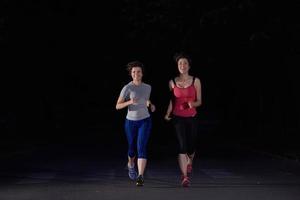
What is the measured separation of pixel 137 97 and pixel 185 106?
75cm

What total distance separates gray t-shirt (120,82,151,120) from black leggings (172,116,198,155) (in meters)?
0.51

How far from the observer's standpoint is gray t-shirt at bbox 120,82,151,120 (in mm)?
10492

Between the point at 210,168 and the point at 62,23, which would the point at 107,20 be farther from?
the point at 210,168

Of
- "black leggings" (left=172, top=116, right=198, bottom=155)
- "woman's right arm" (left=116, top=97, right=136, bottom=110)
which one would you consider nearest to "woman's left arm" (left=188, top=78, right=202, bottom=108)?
"black leggings" (left=172, top=116, right=198, bottom=155)

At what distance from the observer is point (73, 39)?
34.3m

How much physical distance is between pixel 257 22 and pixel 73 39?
12.5m

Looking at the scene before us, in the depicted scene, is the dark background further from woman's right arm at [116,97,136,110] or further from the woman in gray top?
woman's right arm at [116,97,136,110]

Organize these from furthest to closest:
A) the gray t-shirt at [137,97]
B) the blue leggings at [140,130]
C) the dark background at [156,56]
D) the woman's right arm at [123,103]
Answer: the dark background at [156,56] → the blue leggings at [140,130] → the gray t-shirt at [137,97] → the woman's right arm at [123,103]

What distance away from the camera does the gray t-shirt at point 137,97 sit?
1049 centimetres

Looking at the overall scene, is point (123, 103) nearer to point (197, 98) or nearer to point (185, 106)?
point (185, 106)

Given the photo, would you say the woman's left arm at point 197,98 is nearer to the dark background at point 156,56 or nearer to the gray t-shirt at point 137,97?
the gray t-shirt at point 137,97

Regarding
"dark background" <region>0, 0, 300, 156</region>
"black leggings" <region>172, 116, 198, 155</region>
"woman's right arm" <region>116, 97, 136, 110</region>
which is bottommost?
"black leggings" <region>172, 116, 198, 155</region>

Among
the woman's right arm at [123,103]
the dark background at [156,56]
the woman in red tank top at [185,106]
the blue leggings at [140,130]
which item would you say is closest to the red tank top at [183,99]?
the woman in red tank top at [185,106]

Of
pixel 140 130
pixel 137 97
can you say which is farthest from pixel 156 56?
pixel 137 97
